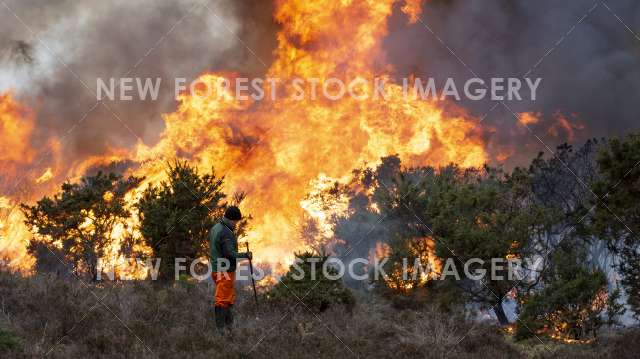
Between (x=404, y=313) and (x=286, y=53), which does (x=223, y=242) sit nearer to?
(x=404, y=313)

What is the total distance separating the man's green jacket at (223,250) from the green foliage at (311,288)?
2.99 m

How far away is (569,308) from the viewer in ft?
36.3

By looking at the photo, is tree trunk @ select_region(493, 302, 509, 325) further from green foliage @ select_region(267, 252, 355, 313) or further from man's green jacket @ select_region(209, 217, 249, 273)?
man's green jacket @ select_region(209, 217, 249, 273)

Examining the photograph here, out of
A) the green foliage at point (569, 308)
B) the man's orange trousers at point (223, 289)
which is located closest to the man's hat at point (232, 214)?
the man's orange trousers at point (223, 289)

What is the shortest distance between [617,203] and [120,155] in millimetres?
40791

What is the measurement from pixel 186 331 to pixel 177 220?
8223mm

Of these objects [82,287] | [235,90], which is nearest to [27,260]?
[235,90]

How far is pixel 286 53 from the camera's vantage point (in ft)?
158

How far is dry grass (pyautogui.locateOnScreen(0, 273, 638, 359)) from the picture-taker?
7.38 m

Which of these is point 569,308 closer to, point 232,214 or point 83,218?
point 232,214

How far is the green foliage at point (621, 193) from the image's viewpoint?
1078 cm

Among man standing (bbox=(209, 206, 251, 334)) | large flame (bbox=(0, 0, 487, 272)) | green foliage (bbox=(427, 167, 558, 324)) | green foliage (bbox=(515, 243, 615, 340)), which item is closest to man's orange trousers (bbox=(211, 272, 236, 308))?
man standing (bbox=(209, 206, 251, 334))

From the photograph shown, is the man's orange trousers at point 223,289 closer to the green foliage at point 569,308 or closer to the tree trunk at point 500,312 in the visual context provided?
the green foliage at point 569,308

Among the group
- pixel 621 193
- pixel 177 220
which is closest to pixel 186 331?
pixel 177 220
